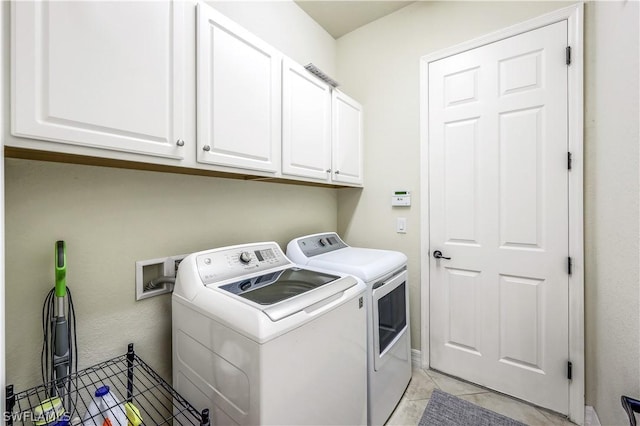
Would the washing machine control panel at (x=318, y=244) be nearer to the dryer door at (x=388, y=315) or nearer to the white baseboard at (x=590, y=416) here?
the dryer door at (x=388, y=315)

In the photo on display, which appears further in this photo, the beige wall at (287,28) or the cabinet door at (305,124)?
the beige wall at (287,28)

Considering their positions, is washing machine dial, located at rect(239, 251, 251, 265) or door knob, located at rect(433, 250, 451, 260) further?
door knob, located at rect(433, 250, 451, 260)

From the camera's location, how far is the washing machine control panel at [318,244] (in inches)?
72.8

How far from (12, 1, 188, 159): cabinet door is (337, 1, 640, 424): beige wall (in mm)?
1672

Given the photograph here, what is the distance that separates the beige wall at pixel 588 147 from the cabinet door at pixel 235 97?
1.13 metres

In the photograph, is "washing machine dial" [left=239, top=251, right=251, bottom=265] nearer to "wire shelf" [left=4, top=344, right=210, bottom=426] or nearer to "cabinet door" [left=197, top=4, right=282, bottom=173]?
"cabinet door" [left=197, top=4, right=282, bottom=173]

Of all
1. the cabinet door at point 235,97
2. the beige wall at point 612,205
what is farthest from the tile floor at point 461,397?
the cabinet door at point 235,97

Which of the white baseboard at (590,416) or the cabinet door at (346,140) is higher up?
the cabinet door at (346,140)

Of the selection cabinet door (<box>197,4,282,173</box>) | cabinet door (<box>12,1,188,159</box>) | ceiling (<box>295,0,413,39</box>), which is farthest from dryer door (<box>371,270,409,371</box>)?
ceiling (<box>295,0,413,39</box>)

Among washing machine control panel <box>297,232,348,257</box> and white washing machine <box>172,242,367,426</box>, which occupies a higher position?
washing machine control panel <box>297,232,348,257</box>

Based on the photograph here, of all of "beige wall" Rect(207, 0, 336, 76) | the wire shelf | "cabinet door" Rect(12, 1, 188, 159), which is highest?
"beige wall" Rect(207, 0, 336, 76)

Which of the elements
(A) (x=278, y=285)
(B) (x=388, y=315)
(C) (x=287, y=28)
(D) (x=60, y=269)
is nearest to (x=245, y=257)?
(A) (x=278, y=285)

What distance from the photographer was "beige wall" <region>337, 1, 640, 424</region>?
1.13 m

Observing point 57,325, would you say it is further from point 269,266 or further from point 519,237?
point 519,237
